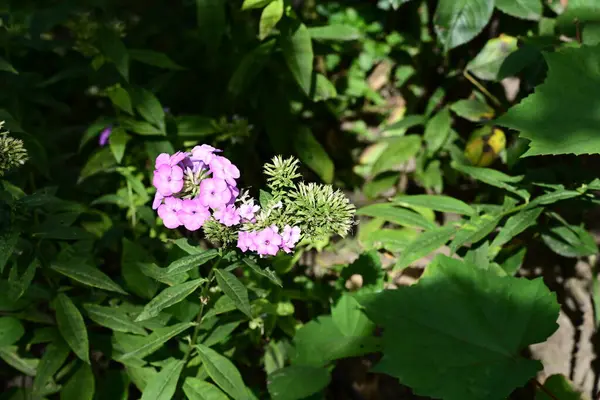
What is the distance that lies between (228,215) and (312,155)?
121 centimetres

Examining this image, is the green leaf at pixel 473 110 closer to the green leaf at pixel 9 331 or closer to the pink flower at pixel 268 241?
the pink flower at pixel 268 241

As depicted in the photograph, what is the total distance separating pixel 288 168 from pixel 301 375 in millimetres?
832

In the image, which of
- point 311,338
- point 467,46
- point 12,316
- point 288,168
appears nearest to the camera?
point 288,168

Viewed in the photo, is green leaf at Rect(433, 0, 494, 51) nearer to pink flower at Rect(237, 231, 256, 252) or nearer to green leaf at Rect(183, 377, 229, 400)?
pink flower at Rect(237, 231, 256, 252)

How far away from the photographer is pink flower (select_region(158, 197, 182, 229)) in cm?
158

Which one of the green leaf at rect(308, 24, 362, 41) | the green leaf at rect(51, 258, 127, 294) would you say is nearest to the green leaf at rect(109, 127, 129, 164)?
the green leaf at rect(51, 258, 127, 294)

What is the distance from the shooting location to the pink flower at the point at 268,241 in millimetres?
1566

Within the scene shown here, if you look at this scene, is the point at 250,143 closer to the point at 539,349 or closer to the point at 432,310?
the point at 432,310

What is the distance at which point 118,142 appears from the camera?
241 cm

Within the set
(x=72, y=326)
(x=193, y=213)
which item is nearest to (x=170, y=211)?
(x=193, y=213)

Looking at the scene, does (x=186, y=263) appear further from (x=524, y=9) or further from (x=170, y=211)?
(x=524, y=9)

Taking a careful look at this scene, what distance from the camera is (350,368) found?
8.82ft

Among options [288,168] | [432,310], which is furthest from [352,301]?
[288,168]

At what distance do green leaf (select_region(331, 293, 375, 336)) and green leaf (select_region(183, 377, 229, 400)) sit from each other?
50 cm
